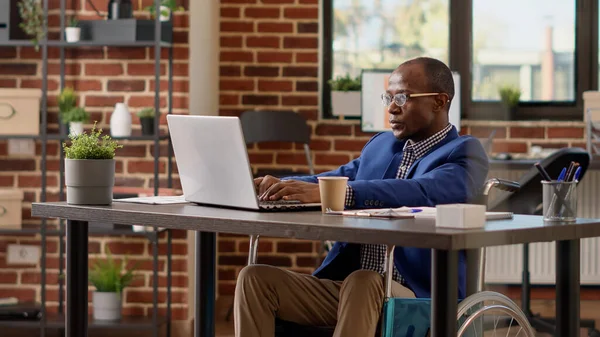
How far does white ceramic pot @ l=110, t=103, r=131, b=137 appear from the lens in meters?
4.30

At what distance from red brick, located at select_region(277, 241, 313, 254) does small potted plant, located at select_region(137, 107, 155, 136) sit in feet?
3.93

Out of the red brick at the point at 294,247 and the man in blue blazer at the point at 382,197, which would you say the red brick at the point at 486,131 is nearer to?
the man in blue blazer at the point at 382,197

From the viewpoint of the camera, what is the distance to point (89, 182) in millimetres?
2443

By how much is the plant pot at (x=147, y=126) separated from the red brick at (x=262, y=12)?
1.12 m

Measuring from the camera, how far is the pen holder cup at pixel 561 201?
2070 millimetres

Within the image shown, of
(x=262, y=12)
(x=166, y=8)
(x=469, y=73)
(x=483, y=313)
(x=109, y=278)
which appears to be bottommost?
(x=109, y=278)

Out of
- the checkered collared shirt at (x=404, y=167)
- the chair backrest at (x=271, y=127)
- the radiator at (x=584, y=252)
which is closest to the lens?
the checkered collared shirt at (x=404, y=167)

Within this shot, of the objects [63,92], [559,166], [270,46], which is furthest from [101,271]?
[559,166]

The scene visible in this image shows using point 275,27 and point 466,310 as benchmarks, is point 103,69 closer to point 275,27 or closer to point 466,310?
point 275,27

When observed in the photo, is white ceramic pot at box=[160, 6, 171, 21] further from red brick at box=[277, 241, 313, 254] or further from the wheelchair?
the wheelchair

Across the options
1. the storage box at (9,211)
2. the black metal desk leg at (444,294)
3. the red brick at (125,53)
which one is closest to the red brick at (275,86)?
the red brick at (125,53)

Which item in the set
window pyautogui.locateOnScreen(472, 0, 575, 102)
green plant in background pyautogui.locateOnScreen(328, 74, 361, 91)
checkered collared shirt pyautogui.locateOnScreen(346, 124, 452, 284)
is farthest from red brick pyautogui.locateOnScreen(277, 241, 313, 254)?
checkered collared shirt pyautogui.locateOnScreen(346, 124, 452, 284)

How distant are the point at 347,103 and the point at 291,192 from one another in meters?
2.82

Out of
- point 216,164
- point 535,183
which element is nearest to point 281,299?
point 216,164
